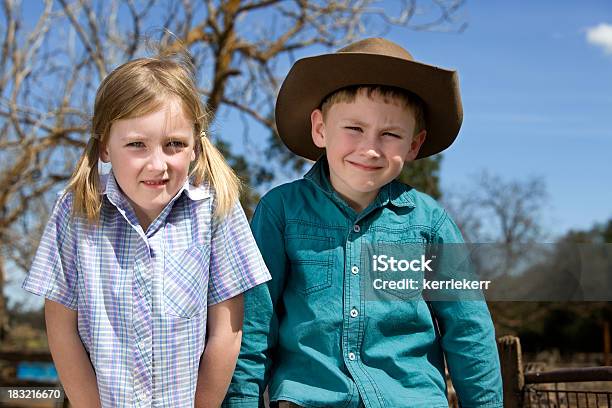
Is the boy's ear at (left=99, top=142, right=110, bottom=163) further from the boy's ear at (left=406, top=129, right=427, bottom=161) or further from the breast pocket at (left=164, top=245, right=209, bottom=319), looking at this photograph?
the boy's ear at (left=406, top=129, right=427, bottom=161)

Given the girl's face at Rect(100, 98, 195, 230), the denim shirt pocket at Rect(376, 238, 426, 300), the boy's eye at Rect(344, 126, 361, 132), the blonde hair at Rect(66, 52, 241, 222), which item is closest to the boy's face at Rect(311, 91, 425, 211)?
the boy's eye at Rect(344, 126, 361, 132)

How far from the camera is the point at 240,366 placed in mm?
1913

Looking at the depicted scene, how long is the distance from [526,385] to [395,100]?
4.32ft

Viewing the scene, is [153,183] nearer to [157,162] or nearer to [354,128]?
[157,162]

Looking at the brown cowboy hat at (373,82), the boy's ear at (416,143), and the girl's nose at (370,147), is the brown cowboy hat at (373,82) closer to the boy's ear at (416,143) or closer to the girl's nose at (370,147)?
the boy's ear at (416,143)

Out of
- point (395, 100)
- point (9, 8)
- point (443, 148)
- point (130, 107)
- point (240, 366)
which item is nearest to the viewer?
point (130, 107)

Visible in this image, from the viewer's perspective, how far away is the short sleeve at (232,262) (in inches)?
72.7

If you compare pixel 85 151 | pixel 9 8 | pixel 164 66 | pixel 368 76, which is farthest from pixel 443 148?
pixel 9 8

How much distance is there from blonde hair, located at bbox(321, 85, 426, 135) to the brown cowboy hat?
1 centimetres

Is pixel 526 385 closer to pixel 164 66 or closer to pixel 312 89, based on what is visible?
pixel 312 89

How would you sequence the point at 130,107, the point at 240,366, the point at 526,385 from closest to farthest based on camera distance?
the point at 130,107 → the point at 240,366 → the point at 526,385

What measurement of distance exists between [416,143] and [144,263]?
871 millimetres

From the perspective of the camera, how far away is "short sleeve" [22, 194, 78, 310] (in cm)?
176

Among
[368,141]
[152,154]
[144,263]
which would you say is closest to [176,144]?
[152,154]
